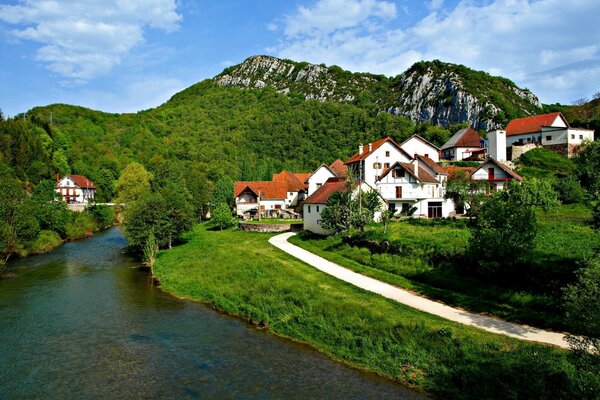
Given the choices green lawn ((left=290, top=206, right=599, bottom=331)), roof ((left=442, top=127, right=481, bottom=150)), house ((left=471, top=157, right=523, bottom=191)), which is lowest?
green lawn ((left=290, top=206, right=599, bottom=331))

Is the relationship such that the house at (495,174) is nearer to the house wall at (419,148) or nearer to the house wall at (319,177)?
the house wall at (419,148)

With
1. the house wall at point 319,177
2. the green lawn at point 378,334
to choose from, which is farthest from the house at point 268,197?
the green lawn at point 378,334

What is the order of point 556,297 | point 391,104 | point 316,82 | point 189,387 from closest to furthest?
point 189,387
point 556,297
point 391,104
point 316,82

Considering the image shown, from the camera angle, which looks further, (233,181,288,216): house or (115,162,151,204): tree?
(115,162,151,204): tree

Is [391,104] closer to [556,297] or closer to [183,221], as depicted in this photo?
[183,221]

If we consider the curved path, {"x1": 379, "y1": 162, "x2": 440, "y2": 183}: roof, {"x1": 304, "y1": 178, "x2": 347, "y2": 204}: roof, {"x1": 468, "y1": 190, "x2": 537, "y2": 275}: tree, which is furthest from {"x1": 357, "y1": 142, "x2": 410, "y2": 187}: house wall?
{"x1": 468, "y1": 190, "x2": 537, "y2": 275}: tree

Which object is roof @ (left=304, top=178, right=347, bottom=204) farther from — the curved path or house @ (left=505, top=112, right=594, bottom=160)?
house @ (left=505, top=112, right=594, bottom=160)

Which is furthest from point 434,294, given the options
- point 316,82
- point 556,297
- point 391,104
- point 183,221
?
point 316,82

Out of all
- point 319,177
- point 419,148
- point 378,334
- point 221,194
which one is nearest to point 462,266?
point 378,334
